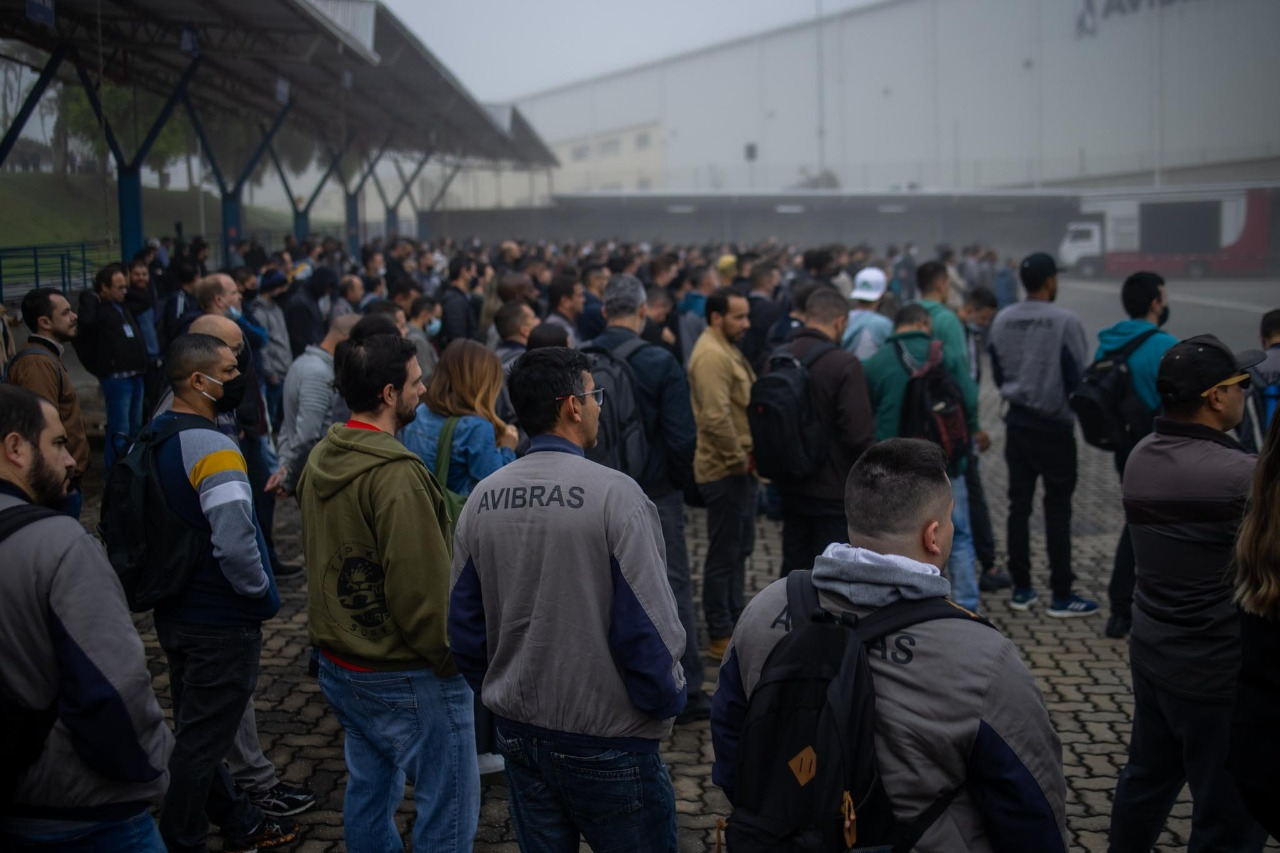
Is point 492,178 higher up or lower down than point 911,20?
lower down

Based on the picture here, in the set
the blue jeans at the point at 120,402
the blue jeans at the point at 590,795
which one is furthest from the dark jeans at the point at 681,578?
the blue jeans at the point at 120,402

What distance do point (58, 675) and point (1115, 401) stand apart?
18.0 ft

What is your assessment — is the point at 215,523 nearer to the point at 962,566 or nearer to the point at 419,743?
the point at 419,743

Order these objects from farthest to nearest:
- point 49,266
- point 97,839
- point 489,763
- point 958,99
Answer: point 958,99, point 49,266, point 489,763, point 97,839

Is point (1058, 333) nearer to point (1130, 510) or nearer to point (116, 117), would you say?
point (1130, 510)

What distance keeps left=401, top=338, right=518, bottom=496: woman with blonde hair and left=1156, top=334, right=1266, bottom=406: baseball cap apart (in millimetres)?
2518

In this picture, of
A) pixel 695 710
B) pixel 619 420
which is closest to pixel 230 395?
pixel 619 420

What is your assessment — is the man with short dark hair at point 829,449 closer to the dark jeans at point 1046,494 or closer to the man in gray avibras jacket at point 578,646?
the dark jeans at point 1046,494

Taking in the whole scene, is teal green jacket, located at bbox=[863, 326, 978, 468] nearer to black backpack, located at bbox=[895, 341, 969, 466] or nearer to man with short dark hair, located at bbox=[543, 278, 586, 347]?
black backpack, located at bbox=[895, 341, 969, 466]

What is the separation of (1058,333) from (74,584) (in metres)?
5.93

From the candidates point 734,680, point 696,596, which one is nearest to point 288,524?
point 696,596

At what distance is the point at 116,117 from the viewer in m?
16.4

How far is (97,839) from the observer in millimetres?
2658

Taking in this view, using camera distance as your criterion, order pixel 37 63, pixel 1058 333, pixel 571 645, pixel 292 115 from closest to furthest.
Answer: pixel 571 645 → pixel 1058 333 → pixel 37 63 → pixel 292 115
